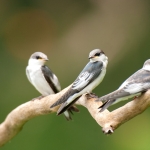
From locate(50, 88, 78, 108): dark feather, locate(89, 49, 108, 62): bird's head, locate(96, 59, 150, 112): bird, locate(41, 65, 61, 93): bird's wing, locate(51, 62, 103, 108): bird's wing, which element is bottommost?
locate(96, 59, 150, 112): bird

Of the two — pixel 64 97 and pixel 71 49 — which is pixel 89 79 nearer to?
pixel 64 97

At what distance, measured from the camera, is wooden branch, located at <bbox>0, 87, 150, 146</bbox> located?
1590 mm

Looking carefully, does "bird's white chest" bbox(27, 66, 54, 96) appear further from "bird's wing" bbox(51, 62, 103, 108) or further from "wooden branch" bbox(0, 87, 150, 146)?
"bird's wing" bbox(51, 62, 103, 108)

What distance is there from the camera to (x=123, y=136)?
149 inches

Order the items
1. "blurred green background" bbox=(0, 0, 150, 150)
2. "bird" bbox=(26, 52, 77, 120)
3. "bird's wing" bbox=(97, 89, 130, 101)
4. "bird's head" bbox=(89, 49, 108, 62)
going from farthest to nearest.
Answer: "blurred green background" bbox=(0, 0, 150, 150)
"bird" bbox=(26, 52, 77, 120)
"bird's head" bbox=(89, 49, 108, 62)
"bird's wing" bbox=(97, 89, 130, 101)

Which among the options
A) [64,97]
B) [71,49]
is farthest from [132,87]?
[71,49]

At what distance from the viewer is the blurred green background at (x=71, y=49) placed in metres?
3.97

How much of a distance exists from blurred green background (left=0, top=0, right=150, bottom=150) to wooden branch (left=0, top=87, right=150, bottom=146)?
150cm

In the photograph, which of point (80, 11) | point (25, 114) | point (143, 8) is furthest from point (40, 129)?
point (25, 114)

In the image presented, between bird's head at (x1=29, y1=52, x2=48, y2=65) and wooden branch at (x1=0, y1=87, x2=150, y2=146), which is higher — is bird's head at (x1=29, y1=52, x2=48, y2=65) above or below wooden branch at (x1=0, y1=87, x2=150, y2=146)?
above

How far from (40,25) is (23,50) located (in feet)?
0.90

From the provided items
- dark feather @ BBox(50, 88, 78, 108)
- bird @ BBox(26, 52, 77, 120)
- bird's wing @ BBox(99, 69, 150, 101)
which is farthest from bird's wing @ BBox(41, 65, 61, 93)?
bird's wing @ BBox(99, 69, 150, 101)

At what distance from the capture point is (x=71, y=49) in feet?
13.5

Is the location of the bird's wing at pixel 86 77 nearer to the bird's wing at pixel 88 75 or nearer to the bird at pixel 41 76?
the bird's wing at pixel 88 75
